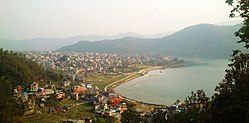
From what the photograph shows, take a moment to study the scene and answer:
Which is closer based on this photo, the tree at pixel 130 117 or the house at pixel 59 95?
Answer: the tree at pixel 130 117

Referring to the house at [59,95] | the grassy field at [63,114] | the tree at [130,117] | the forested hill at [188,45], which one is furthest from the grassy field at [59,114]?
the forested hill at [188,45]

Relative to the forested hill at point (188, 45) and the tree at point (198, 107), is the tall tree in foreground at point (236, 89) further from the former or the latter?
the forested hill at point (188, 45)

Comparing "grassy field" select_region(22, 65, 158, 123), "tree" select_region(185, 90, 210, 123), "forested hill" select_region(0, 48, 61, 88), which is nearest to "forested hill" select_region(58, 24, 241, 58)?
"forested hill" select_region(0, 48, 61, 88)

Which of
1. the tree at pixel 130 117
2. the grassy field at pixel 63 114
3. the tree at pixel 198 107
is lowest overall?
the grassy field at pixel 63 114

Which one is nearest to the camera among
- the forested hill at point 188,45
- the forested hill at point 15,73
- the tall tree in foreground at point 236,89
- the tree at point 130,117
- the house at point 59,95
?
the tall tree in foreground at point 236,89

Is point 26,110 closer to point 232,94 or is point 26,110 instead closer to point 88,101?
point 88,101

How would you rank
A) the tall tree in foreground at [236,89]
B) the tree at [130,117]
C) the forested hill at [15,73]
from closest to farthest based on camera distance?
the tall tree in foreground at [236,89], the tree at [130,117], the forested hill at [15,73]

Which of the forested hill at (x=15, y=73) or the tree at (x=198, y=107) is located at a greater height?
the tree at (x=198, y=107)
